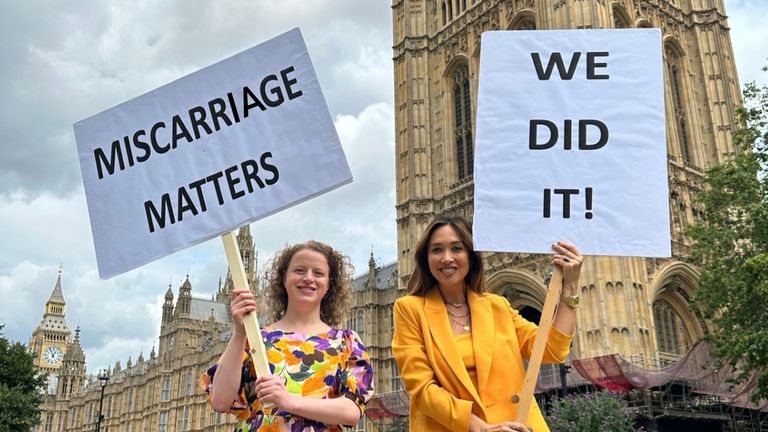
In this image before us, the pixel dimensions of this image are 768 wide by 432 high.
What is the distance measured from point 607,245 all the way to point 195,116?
2524 mm

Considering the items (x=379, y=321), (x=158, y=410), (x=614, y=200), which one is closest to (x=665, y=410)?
(x=379, y=321)

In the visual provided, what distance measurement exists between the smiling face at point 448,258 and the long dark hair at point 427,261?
0.09ft

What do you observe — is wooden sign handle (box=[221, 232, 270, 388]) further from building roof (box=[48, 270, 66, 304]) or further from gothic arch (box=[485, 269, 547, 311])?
building roof (box=[48, 270, 66, 304])

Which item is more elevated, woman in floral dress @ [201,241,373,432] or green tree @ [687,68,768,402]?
green tree @ [687,68,768,402]

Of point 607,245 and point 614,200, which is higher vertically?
point 614,200

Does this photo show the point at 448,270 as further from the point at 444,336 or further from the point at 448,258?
the point at 444,336

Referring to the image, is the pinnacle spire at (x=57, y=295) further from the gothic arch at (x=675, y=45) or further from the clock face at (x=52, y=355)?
the gothic arch at (x=675, y=45)

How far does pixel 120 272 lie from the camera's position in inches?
160

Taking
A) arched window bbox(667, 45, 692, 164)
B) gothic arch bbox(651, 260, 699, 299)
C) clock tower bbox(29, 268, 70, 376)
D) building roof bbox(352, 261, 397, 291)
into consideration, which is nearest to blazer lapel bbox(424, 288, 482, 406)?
gothic arch bbox(651, 260, 699, 299)

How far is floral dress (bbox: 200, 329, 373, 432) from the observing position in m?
3.57

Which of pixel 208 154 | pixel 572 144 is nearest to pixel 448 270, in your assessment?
pixel 572 144

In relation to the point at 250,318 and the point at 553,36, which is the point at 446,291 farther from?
the point at 553,36

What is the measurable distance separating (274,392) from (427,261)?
1217mm

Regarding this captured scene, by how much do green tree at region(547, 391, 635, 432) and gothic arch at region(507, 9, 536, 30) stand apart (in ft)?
61.7
